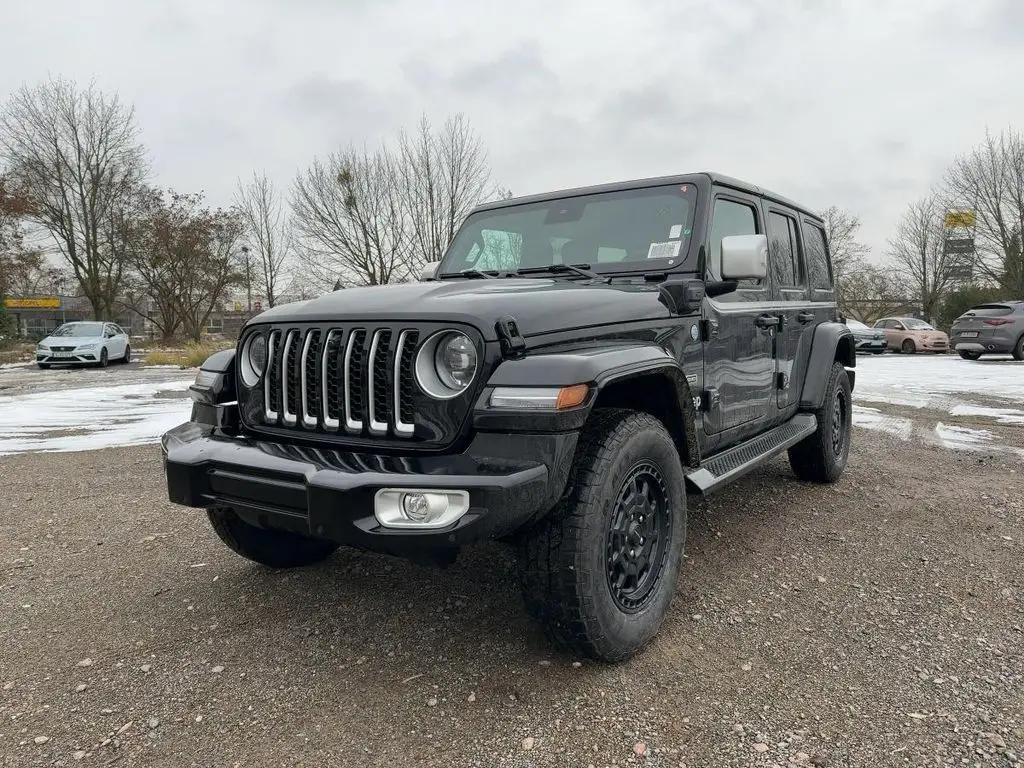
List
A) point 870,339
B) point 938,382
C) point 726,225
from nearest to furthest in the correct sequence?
1. point 726,225
2. point 938,382
3. point 870,339

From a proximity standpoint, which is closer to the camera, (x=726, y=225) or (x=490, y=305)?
(x=490, y=305)

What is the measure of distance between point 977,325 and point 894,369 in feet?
10.2

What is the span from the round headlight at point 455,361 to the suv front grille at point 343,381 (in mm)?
93

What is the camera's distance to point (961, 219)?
29.4 meters

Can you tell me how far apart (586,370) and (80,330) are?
2154cm

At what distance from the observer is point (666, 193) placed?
11.3 feet

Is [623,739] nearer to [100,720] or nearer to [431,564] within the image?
[431,564]

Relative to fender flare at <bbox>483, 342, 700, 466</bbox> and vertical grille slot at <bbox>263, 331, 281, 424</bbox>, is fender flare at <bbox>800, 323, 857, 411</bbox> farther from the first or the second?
vertical grille slot at <bbox>263, 331, 281, 424</bbox>

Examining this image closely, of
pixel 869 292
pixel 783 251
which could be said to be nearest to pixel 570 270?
pixel 783 251

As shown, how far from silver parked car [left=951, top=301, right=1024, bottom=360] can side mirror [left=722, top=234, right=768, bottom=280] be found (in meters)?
17.0

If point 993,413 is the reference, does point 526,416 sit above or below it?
above

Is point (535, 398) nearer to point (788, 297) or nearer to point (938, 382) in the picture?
point (788, 297)

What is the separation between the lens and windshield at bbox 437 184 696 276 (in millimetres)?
3295

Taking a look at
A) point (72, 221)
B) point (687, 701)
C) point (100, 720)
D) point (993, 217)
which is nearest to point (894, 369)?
point (687, 701)
